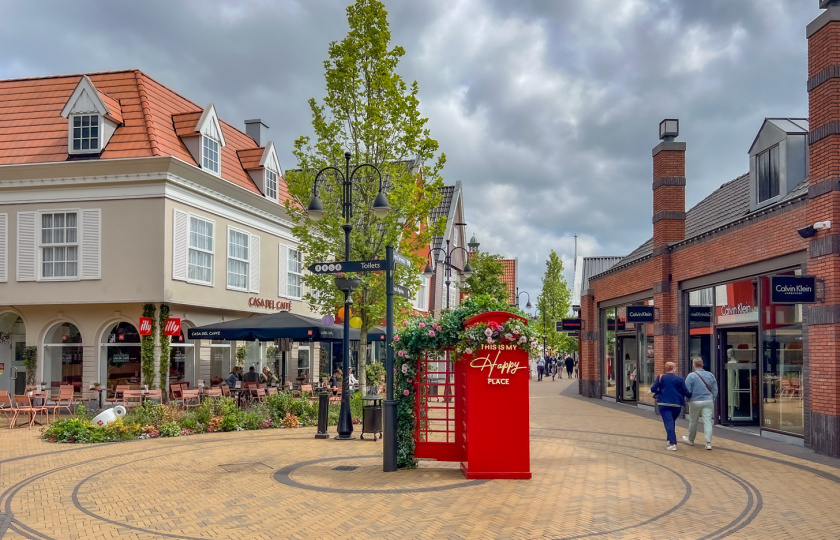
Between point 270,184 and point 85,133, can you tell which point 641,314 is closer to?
point 270,184

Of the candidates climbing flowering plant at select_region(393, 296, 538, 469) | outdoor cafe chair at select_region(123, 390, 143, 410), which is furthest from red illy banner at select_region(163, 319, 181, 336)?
climbing flowering plant at select_region(393, 296, 538, 469)

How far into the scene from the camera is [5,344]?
25062 millimetres

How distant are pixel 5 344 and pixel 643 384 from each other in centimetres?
2062

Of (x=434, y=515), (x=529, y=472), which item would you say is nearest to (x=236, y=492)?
(x=434, y=515)

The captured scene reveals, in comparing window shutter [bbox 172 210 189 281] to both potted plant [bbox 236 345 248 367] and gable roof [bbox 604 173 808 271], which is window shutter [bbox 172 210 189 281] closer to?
potted plant [bbox 236 345 248 367]

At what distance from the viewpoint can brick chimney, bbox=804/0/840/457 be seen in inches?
548

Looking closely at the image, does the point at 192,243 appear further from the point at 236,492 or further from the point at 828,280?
the point at 828,280

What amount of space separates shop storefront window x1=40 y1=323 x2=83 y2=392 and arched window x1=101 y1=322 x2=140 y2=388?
35.6 inches

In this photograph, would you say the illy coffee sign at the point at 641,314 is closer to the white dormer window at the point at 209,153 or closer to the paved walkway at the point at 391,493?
the paved walkway at the point at 391,493

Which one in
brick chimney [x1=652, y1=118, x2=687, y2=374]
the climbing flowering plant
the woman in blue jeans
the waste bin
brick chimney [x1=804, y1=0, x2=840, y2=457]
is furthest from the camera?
brick chimney [x1=652, y1=118, x2=687, y2=374]

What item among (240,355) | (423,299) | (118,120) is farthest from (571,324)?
(118,120)

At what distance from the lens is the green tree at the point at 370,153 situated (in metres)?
21.4

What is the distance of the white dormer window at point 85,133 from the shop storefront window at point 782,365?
63.5 feet

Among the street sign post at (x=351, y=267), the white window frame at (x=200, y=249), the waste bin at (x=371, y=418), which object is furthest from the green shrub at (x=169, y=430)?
the white window frame at (x=200, y=249)
